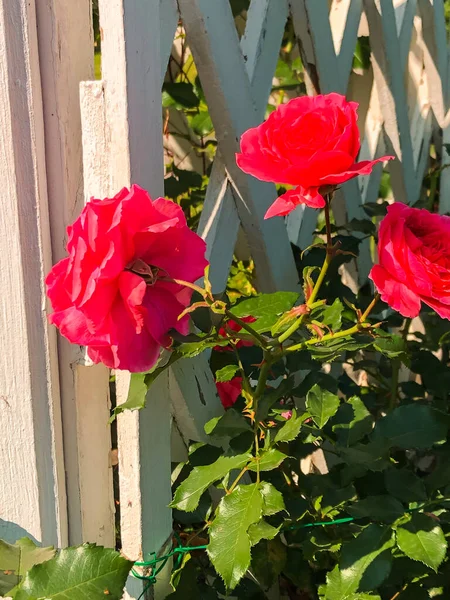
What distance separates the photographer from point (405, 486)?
81 cm

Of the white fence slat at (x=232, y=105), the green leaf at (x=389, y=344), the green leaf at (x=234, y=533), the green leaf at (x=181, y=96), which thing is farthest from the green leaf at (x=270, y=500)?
the green leaf at (x=181, y=96)

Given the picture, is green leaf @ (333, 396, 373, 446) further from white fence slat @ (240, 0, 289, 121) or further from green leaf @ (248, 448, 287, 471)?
white fence slat @ (240, 0, 289, 121)

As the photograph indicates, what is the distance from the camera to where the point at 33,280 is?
704 mm

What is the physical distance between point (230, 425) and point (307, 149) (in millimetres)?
378

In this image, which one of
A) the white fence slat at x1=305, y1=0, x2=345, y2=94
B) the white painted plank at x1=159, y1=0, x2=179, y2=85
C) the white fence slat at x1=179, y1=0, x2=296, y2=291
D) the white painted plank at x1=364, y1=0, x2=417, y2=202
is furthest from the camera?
the white painted plank at x1=364, y1=0, x2=417, y2=202

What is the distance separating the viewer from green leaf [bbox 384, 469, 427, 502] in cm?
81

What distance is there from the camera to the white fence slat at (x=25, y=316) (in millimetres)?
655

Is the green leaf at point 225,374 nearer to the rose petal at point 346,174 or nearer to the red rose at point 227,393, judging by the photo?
the red rose at point 227,393

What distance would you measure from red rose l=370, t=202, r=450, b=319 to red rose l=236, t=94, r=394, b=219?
0.08 meters

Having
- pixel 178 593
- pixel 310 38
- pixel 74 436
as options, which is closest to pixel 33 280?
pixel 74 436

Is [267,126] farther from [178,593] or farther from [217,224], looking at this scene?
[178,593]

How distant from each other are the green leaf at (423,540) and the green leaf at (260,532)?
163 mm

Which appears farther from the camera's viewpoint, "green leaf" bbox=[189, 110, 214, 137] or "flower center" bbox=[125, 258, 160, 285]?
"green leaf" bbox=[189, 110, 214, 137]

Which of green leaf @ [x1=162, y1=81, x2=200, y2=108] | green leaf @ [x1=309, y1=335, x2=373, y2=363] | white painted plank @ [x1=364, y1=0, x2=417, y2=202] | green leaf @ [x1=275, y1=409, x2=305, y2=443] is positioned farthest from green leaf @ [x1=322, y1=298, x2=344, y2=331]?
white painted plank @ [x1=364, y1=0, x2=417, y2=202]
